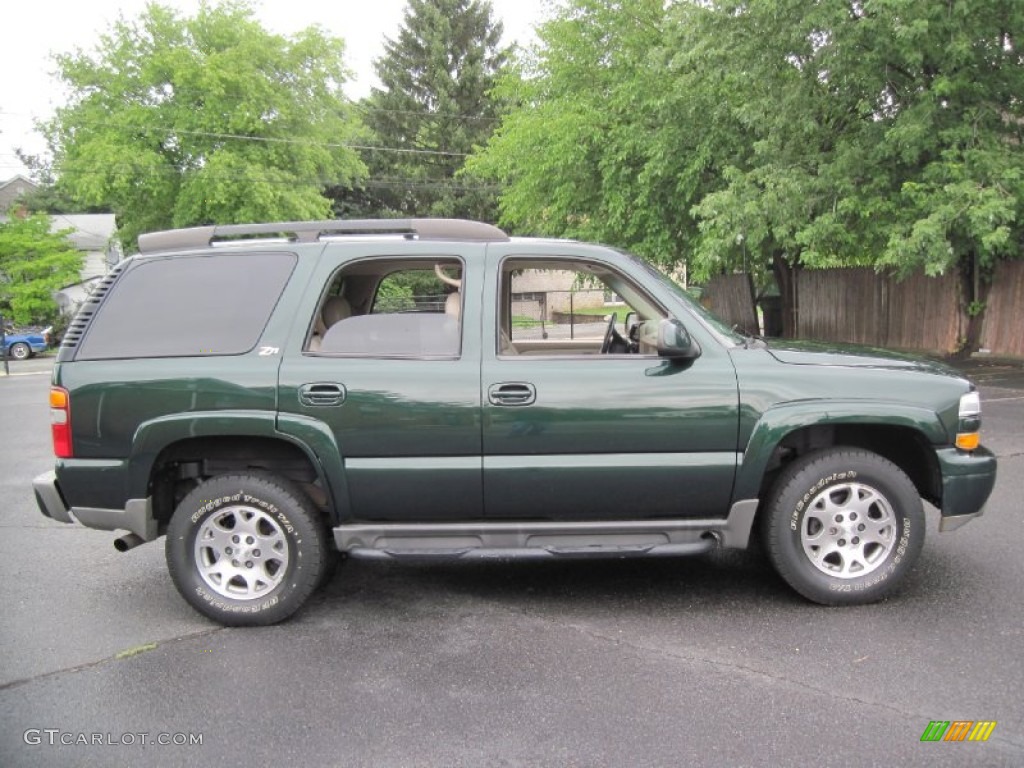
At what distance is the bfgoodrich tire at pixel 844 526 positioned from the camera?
12.8ft

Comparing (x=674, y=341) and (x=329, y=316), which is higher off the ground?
(x=329, y=316)

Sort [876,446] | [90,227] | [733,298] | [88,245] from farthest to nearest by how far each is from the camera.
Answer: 1. [90,227]
2. [88,245]
3. [733,298]
4. [876,446]

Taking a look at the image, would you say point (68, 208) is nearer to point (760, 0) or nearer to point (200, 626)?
point (760, 0)

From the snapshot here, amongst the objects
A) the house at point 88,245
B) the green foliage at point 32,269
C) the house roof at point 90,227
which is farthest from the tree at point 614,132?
the house roof at point 90,227

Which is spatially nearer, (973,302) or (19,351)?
(973,302)

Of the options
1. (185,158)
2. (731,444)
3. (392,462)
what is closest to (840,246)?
(731,444)

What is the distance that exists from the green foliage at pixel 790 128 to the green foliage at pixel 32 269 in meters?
23.2

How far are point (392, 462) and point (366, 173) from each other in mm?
38346

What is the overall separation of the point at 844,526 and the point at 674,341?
131 cm

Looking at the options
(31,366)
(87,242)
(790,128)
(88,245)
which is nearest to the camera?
(790,128)

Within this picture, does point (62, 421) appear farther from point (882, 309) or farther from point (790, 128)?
point (882, 309)

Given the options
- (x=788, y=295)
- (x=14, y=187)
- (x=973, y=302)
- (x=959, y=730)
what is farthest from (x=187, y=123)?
(x=14, y=187)

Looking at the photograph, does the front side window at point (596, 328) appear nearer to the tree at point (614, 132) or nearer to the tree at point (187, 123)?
the tree at point (614, 132)

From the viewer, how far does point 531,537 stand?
3879 mm
